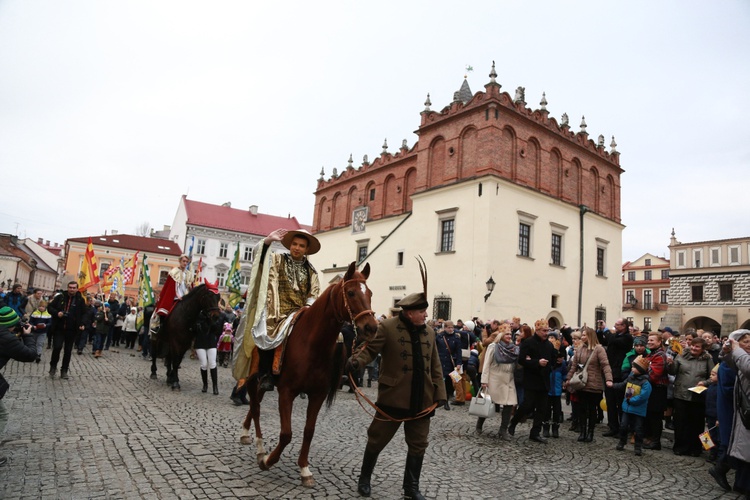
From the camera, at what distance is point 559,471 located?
625 centimetres

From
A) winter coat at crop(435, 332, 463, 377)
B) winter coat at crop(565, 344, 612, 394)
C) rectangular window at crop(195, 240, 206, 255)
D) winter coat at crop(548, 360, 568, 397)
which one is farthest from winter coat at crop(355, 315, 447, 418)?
rectangular window at crop(195, 240, 206, 255)

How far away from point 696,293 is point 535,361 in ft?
146

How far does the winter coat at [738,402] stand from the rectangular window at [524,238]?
2003cm

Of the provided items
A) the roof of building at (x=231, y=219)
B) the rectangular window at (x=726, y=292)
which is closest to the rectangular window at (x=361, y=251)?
the roof of building at (x=231, y=219)

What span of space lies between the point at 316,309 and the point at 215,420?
3.48 metres

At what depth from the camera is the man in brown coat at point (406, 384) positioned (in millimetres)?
4516

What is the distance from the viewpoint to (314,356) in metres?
4.89

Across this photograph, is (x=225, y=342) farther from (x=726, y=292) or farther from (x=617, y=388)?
(x=726, y=292)

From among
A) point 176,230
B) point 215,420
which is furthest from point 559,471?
point 176,230

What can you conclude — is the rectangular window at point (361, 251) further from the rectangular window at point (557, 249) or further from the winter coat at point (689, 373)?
the winter coat at point (689, 373)

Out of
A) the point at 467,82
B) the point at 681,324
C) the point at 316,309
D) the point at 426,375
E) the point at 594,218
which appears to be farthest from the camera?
the point at 681,324

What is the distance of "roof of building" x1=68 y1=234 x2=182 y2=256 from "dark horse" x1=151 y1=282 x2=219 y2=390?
53621mm

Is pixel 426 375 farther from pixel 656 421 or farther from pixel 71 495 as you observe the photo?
pixel 656 421

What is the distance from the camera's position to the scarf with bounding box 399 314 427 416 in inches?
180
